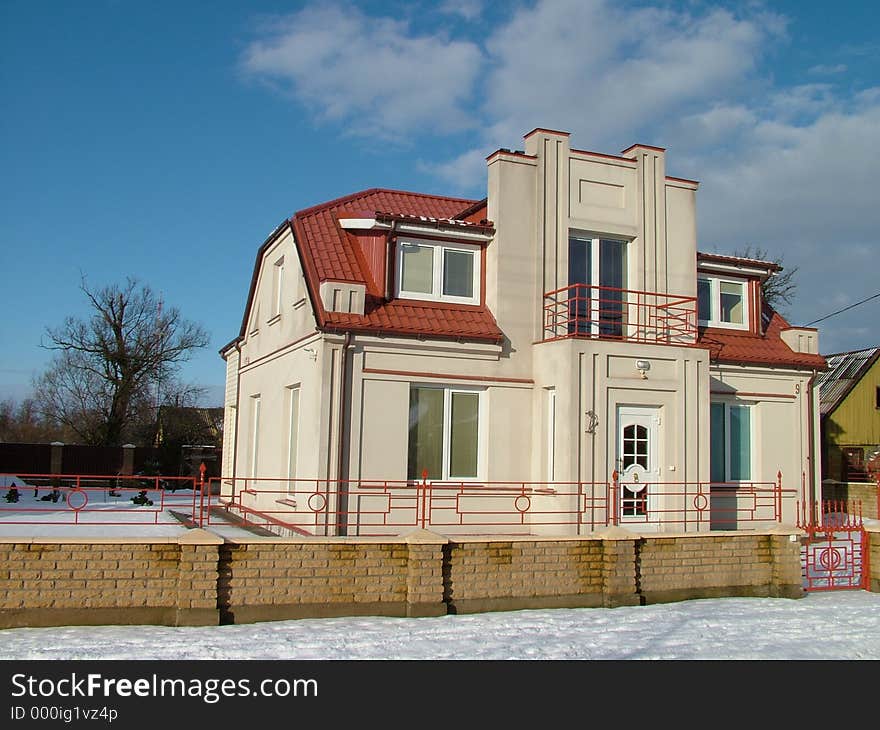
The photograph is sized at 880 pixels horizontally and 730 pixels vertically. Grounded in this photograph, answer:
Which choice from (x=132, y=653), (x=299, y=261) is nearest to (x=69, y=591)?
(x=132, y=653)

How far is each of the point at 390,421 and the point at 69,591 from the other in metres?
5.85

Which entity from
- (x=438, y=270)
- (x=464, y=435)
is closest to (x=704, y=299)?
(x=438, y=270)

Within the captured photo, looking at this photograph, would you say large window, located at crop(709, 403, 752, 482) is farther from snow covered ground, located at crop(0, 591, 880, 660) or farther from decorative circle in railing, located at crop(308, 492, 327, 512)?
decorative circle in railing, located at crop(308, 492, 327, 512)

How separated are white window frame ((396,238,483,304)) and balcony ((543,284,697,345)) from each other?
4.24ft

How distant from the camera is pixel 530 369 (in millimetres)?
14633

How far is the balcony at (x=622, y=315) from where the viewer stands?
14.9 m

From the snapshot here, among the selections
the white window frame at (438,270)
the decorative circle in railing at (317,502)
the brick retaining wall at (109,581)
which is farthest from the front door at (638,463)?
the brick retaining wall at (109,581)

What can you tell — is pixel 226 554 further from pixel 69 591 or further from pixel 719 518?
pixel 719 518

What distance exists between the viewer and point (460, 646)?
8609 millimetres

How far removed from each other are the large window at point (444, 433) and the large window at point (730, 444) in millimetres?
5131

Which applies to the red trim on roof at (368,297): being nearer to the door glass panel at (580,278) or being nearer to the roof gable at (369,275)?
the roof gable at (369,275)

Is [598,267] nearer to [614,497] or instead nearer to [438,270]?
[438,270]

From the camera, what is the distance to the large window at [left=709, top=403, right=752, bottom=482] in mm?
16328

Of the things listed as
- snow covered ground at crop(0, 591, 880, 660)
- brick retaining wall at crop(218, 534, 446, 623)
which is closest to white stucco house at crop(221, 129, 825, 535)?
brick retaining wall at crop(218, 534, 446, 623)
